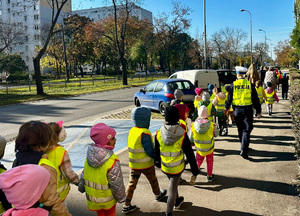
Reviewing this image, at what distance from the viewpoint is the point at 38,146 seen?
2637 mm

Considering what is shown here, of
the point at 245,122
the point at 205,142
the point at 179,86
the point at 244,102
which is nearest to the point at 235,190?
the point at 205,142

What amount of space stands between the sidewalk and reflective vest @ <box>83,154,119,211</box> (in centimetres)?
94

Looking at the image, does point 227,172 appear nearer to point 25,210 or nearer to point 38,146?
point 38,146

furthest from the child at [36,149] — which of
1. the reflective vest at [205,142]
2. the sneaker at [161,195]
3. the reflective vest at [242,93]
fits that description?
the reflective vest at [242,93]

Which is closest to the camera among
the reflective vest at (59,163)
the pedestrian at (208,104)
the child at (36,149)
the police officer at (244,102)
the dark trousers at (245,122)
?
the child at (36,149)

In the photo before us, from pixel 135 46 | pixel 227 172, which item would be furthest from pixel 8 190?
pixel 135 46

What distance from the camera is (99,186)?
117 inches

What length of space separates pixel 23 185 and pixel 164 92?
10.2 metres

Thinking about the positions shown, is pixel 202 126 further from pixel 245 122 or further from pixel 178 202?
pixel 245 122

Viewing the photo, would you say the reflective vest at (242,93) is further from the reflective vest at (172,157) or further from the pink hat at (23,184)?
the pink hat at (23,184)

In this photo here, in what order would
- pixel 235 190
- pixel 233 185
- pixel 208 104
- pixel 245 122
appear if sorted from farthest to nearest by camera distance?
1. pixel 208 104
2. pixel 245 122
3. pixel 233 185
4. pixel 235 190

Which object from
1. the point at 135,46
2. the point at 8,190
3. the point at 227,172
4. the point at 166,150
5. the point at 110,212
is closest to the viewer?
the point at 8,190

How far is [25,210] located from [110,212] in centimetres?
138

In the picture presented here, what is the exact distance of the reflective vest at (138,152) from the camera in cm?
377
